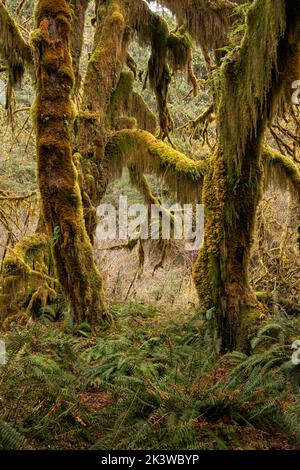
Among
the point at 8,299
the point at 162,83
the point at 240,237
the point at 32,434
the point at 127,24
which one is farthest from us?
the point at 162,83

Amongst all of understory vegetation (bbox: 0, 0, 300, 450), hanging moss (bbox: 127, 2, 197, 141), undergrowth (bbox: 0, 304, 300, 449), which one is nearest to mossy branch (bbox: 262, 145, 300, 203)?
understory vegetation (bbox: 0, 0, 300, 450)

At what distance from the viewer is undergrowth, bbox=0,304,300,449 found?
12.3 ft

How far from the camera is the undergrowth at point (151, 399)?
3.74 metres

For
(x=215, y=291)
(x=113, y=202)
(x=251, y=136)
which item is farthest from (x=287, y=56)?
(x=113, y=202)

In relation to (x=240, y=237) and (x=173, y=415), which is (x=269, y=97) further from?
(x=173, y=415)

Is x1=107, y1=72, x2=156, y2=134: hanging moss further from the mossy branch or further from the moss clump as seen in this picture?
the mossy branch

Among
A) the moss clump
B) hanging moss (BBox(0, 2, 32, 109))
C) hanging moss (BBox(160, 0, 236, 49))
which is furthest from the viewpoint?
hanging moss (BBox(160, 0, 236, 49))

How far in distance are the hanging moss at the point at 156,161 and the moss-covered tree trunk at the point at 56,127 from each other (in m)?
1.89

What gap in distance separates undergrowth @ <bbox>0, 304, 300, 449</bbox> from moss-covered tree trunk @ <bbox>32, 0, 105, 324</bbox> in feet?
5.35

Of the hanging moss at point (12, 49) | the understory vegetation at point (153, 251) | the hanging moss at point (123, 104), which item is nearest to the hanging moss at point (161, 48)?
the understory vegetation at point (153, 251)

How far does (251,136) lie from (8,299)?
18.6ft

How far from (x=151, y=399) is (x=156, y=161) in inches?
201

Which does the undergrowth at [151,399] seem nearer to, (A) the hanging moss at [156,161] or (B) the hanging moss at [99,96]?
(A) the hanging moss at [156,161]
